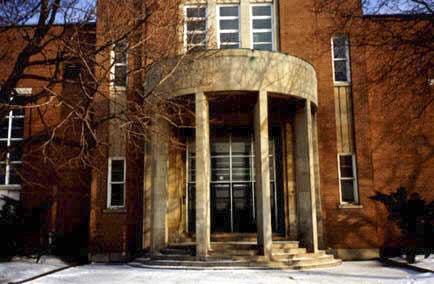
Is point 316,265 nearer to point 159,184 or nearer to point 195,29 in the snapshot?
point 159,184

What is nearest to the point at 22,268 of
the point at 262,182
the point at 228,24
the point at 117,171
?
the point at 117,171

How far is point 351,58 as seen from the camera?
18.1m

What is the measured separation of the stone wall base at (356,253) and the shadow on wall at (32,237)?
29.6ft

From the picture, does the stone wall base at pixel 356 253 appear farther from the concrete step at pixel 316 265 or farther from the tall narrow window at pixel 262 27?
the tall narrow window at pixel 262 27

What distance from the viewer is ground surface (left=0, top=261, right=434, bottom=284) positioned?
10727mm

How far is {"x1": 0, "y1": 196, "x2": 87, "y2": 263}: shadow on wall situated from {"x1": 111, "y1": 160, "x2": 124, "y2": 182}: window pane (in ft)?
7.99

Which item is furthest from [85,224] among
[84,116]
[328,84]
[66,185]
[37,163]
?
[328,84]

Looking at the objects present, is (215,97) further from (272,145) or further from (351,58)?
(351,58)

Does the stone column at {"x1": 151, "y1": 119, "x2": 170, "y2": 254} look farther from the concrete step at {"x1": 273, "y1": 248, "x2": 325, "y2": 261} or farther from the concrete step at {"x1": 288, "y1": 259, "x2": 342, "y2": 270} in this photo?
the concrete step at {"x1": 288, "y1": 259, "x2": 342, "y2": 270}

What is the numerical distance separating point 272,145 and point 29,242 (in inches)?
392

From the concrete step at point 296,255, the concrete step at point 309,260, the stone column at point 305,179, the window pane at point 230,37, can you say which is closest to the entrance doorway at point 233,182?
the stone column at point 305,179

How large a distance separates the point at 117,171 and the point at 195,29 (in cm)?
688

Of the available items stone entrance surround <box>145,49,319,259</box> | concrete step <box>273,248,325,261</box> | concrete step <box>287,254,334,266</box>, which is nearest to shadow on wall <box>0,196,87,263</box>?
stone entrance surround <box>145,49,319,259</box>

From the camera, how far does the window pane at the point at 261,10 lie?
1877 cm
